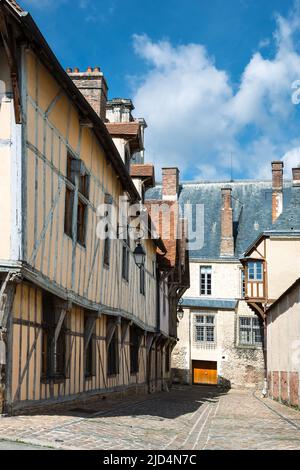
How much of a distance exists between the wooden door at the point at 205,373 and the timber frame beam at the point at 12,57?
28957 mm

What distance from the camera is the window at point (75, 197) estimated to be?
1141cm

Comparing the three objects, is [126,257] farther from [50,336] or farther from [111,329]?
[50,336]

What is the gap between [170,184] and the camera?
133 ft

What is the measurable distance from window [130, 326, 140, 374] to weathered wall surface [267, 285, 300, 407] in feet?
14.2

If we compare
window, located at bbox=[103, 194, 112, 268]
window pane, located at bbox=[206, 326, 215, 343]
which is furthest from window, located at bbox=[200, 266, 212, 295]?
window, located at bbox=[103, 194, 112, 268]

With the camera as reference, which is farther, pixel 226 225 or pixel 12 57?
pixel 226 225

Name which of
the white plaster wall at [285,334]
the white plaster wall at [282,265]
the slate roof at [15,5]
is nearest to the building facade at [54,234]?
the slate roof at [15,5]

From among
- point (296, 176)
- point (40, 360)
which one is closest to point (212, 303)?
point (296, 176)

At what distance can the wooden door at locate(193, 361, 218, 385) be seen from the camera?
35656 millimetres

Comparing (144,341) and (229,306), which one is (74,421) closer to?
(144,341)

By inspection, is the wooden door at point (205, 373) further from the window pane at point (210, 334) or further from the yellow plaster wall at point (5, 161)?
the yellow plaster wall at point (5, 161)

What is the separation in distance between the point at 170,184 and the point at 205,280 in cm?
690

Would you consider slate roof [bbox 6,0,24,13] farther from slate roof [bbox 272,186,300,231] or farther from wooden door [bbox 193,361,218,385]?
wooden door [bbox 193,361,218,385]

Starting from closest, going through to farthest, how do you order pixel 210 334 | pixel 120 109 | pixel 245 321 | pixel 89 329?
pixel 89 329
pixel 120 109
pixel 245 321
pixel 210 334
